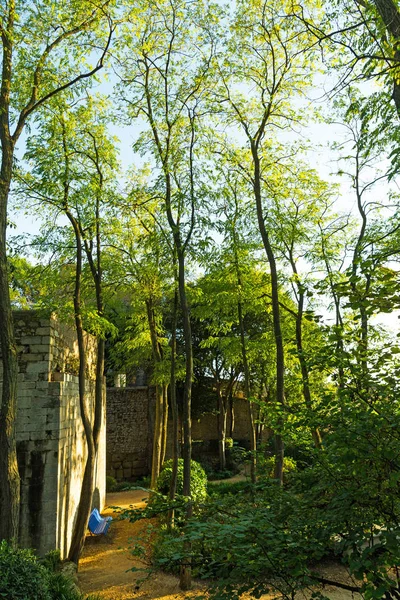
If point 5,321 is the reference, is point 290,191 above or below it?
above

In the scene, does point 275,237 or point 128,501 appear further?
point 128,501

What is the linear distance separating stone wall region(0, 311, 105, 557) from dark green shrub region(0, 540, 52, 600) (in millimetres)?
3136

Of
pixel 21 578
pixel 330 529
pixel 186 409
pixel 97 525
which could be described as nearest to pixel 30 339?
pixel 186 409

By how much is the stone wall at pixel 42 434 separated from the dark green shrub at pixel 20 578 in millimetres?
3136

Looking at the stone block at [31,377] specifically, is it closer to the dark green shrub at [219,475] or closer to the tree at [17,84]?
the tree at [17,84]

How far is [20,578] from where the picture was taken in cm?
505

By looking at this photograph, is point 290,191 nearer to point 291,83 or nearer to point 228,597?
point 291,83

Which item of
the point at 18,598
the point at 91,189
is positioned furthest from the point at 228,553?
the point at 91,189

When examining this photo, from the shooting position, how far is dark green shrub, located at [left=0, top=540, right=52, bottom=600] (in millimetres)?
4848

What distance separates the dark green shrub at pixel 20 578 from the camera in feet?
15.9

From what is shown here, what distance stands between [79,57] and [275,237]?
257 inches

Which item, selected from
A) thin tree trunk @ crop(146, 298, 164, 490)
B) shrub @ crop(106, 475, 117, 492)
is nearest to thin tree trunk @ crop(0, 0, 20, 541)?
thin tree trunk @ crop(146, 298, 164, 490)

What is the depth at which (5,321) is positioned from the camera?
22.6 feet

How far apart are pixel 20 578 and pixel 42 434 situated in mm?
3844
